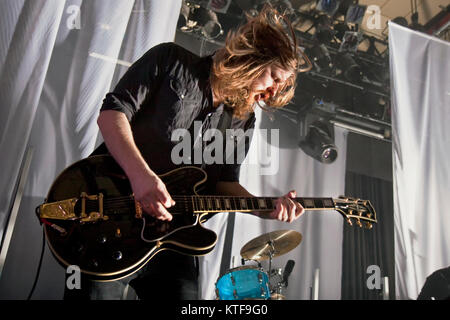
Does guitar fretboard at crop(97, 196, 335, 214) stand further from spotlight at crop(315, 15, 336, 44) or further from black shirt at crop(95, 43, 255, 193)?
spotlight at crop(315, 15, 336, 44)

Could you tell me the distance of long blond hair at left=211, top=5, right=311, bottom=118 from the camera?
5.86 feet

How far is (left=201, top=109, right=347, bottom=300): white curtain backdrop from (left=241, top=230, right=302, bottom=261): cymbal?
42cm

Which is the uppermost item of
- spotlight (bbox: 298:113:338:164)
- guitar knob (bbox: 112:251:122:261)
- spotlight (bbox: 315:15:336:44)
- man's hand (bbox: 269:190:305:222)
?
spotlight (bbox: 315:15:336:44)

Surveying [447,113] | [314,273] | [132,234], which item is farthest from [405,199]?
[132,234]

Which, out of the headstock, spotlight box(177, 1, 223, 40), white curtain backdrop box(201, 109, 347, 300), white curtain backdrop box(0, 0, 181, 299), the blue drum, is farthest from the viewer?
white curtain backdrop box(201, 109, 347, 300)

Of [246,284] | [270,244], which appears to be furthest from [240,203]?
[270,244]

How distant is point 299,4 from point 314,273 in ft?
9.60

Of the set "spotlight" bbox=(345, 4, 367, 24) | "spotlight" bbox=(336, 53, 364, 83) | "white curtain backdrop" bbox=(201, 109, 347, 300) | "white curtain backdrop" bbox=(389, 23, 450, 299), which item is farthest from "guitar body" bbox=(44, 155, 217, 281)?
"spotlight" bbox=(336, 53, 364, 83)

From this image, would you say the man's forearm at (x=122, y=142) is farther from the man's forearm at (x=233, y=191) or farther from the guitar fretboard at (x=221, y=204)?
the man's forearm at (x=233, y=191)

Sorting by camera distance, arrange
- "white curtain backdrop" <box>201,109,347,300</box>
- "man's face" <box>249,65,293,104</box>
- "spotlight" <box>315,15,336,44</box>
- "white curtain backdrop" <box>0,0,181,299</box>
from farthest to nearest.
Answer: "spotlight" <box>315,15,336,44</box>
"white curtain backdrop" <box>201,109,347,300</box>
"white curtain backdrop" <box>0,0,181,299</box>
"man's face" <box>249,65,293,104</box>

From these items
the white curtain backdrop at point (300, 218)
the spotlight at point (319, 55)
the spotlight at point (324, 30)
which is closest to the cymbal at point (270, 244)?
the white curtain backdrop at point (300, 218)

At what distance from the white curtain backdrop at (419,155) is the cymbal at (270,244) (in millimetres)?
836

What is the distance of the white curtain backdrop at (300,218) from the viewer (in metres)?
3.70

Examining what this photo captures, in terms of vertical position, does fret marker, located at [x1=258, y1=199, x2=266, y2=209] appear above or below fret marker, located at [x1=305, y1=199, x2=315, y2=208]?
below
